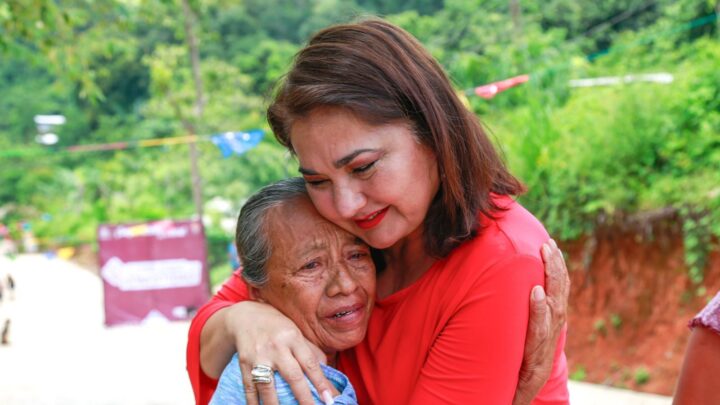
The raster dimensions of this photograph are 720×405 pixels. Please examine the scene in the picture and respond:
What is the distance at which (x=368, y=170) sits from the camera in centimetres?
158

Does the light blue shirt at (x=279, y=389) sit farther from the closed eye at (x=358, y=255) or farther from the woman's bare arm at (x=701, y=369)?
the woman's bare arm at (x=701, y=369)

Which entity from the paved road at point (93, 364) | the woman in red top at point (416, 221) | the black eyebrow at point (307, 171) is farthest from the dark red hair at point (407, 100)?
the paved road at point (93, 364)

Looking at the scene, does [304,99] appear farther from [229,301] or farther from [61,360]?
[61,360]

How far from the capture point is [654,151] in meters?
8.98

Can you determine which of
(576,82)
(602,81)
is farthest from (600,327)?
(576,82)

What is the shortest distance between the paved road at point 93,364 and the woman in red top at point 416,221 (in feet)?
16.4

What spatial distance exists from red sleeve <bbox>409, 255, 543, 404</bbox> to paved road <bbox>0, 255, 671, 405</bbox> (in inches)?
202

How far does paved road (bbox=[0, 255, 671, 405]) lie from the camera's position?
304 inches

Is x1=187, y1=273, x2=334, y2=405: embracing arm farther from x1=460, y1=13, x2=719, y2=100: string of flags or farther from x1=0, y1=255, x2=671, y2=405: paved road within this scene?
x1=460, y1=13, x2=719, y2=100: string of flags

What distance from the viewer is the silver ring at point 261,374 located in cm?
169

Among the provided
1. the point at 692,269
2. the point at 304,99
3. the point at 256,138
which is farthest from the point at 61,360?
the point at 304,99

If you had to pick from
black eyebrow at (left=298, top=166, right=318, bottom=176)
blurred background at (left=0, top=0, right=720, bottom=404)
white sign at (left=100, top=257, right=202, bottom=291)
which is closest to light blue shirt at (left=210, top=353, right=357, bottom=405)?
black eyebrow at (left=298, top=166, right=318, bottom=176)

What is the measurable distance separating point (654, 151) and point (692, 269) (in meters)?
1.62

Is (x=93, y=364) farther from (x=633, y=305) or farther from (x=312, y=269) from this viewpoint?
(x=312, y=269)
